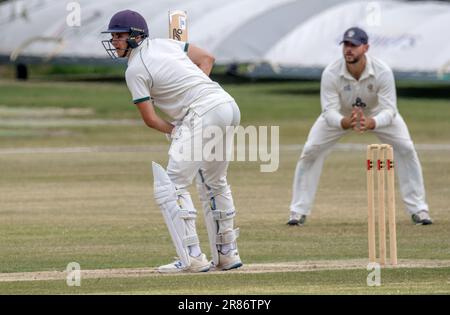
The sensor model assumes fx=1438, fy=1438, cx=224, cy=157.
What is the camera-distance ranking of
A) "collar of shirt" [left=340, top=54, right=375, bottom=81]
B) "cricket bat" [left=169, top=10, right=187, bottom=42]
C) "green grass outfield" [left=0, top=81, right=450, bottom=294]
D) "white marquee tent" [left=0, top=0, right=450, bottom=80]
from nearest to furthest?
"green grass outfield" [left=0, top=81, right=450, bottom=294] < "cricket bat" [left=169, top=10, right=187, bottom=42] < "collar of shirt" [left=340, top=54, right=375, bottom=81] < "white marquee tent" [left=0, top=0, right=450, bottom=80]

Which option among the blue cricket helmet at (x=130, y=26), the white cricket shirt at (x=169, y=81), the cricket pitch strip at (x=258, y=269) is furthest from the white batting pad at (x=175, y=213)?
the blue cricket helmet at (x=130, y=26)

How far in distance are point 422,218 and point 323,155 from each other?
3.78ft

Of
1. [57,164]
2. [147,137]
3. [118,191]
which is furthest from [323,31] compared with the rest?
[118,191]

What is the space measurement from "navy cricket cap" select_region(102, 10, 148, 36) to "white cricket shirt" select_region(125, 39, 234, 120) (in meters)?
0.11

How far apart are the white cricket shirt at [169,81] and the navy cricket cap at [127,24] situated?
11 centimetres

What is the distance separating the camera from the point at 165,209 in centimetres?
1014

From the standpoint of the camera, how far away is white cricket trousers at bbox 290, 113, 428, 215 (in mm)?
A: 13906

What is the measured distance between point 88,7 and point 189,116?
38.6m

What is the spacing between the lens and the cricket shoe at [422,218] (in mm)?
13859

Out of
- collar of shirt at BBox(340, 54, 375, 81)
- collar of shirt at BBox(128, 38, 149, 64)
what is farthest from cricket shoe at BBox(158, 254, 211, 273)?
collar of shirt at BBox(340, 54, 375, 81)

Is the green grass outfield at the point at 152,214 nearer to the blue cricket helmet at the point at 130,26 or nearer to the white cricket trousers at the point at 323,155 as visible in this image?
the white cricket trousers at the point at 323,155

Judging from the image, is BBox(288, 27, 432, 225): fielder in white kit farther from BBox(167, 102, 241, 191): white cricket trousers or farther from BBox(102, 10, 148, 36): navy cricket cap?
BBox(102, 10, 148, 36): navy cricket cap

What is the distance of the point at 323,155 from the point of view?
1416 centimetres

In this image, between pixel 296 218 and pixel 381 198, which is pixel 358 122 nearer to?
pixel 296 218
